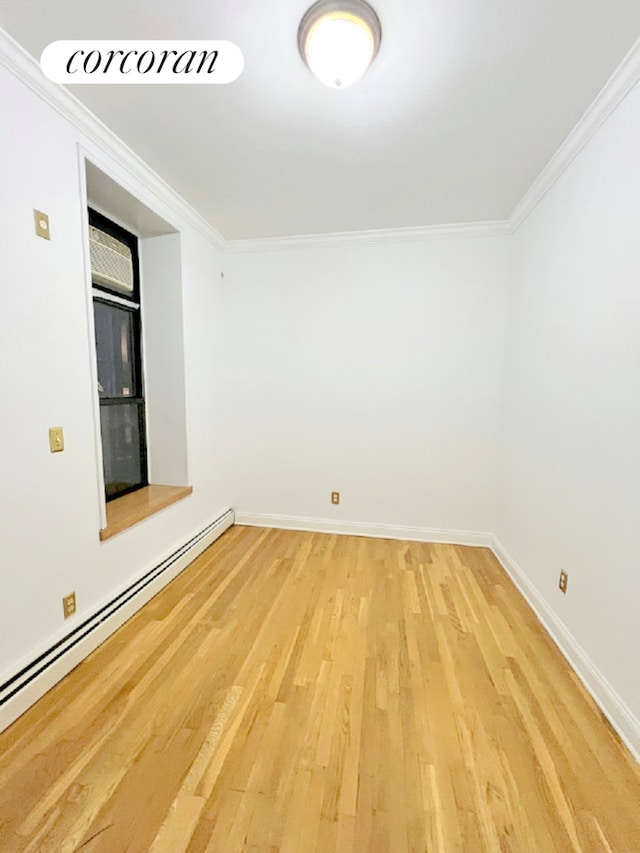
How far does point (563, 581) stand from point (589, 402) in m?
0.92

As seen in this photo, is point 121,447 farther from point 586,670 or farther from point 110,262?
point 586,670

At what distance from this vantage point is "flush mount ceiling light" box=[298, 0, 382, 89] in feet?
3.83

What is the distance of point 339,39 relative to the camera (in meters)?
1.24

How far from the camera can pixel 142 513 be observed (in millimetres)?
2174

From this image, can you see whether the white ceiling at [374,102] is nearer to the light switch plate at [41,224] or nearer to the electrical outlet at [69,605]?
the light switch plate at [41,224]

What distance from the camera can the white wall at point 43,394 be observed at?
136 centimetres

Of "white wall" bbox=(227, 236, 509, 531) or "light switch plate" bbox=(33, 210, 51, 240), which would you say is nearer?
"light switch plate" bbox=(33, 210, 51, 240)

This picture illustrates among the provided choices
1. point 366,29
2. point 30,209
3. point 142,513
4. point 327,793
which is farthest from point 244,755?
point 366,29

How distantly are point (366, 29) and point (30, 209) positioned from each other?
4.72ft

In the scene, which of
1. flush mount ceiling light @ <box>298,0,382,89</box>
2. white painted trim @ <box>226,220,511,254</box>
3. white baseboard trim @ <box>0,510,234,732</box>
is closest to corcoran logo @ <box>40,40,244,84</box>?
flush mount ceiling light @ <box>298,0,382,89</box>

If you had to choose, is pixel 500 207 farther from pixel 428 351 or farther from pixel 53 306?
pixel 53 306

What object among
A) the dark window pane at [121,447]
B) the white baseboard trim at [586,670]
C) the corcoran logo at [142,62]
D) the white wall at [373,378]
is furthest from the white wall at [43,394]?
the white baseboard trim at [586,670]

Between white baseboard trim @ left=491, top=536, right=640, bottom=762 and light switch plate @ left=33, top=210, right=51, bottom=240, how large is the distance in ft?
9.73

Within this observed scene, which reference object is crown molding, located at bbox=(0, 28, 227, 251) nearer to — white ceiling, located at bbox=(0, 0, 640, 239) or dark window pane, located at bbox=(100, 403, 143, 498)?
white ceiling, located at bbox=(0, 0, 640, 239)
